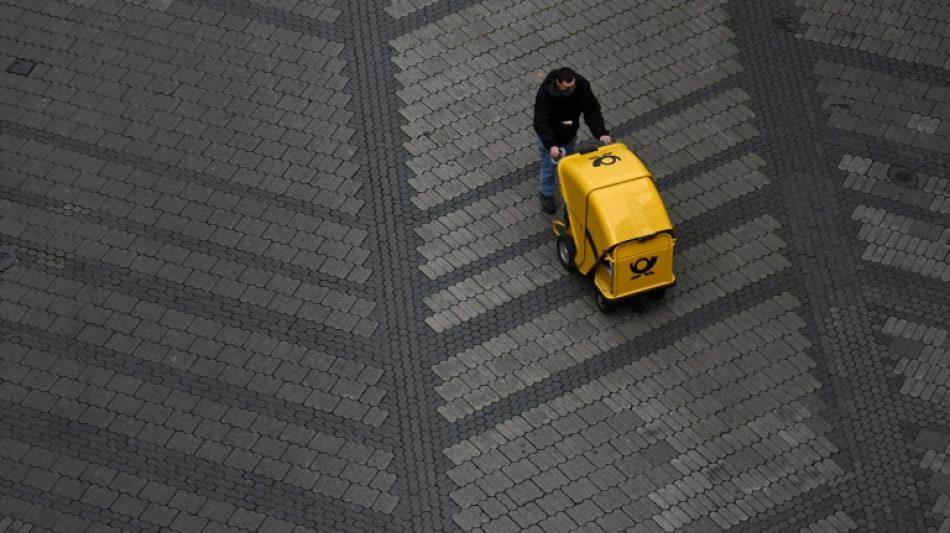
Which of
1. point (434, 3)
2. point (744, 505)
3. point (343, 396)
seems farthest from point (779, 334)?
point (434, 3)

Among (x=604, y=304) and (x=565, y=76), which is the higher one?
(x=565, y=76)

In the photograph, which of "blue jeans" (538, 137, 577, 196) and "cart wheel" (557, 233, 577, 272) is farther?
"blue jeans" (538, 137, 577, 196)

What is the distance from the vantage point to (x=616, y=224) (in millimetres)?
11961

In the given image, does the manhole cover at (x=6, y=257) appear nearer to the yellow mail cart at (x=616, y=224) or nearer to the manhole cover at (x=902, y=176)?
the yellow mail cart at (x=616, y=224)

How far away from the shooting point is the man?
1239 centimetres

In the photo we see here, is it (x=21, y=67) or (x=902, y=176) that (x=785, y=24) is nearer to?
(x=902, y=176)

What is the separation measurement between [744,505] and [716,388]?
1.14 meters

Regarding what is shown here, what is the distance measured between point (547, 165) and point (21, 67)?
5740 millimetres

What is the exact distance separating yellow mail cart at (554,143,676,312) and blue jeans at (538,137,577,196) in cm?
41

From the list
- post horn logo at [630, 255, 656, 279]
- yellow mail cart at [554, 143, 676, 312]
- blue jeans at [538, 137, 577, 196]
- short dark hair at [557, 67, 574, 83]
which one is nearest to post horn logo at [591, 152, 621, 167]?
yellow mail cart at [554, 143, 676, 312]

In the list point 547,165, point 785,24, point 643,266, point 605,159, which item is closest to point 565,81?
point 605,159

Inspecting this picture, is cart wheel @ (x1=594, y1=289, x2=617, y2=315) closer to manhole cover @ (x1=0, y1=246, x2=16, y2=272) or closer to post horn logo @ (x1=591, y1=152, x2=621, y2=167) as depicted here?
post horn logo @ (x1=591, y1=152, x2=621, y2=167)

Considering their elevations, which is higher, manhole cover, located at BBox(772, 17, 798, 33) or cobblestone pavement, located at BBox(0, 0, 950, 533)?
manhole cover, located at BBox(772, 17, 798, 33)

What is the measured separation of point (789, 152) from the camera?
13.8 m
